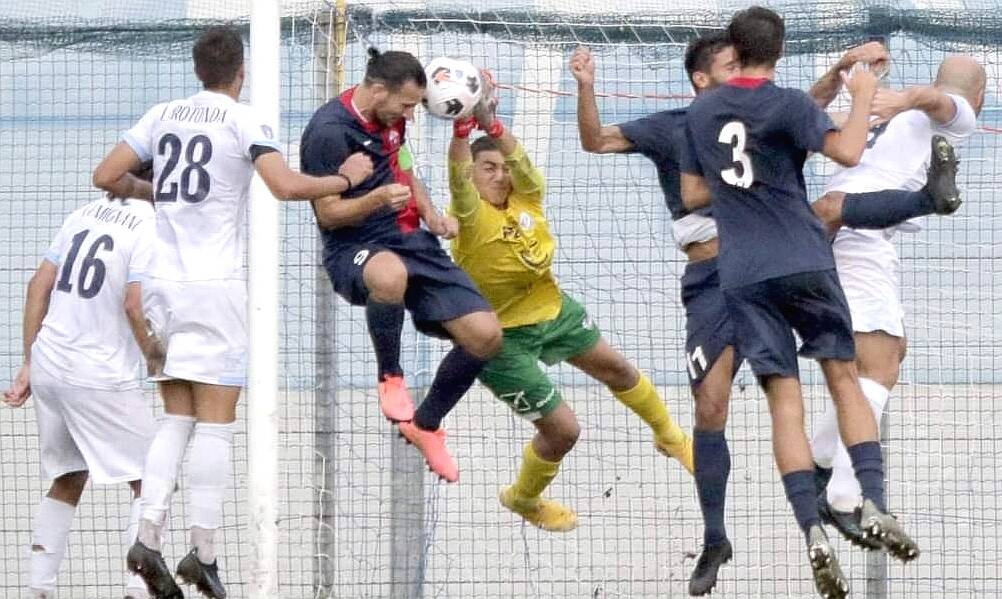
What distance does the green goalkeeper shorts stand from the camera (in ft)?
27.2

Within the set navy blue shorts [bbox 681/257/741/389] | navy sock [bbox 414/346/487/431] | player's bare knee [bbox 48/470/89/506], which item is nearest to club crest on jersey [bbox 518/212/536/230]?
navy sock [bbox 414/346/487/431]

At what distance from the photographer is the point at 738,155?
6684 millimetres

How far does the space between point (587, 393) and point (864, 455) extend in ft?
12.1

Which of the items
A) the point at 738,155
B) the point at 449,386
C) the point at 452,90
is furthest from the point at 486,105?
the point at 738,155

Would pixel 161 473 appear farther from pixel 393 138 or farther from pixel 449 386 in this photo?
pixel 393 138

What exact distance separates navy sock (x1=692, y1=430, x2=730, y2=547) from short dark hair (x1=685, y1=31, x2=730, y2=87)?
1.67m

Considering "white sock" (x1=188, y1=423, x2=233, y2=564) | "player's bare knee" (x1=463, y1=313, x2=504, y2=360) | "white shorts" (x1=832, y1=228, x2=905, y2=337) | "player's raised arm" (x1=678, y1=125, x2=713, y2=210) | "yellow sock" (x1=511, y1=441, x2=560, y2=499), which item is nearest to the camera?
"player's raised arm" (x1=678, y1=125, x2=713, y2=210)

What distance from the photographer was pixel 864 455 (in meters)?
6.65

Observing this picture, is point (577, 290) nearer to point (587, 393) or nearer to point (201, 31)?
point (587, 393)

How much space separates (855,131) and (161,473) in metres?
3.16

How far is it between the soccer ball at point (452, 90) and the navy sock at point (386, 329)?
89cm

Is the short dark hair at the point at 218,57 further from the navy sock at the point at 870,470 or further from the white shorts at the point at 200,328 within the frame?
the navy sock at the point at 870,470

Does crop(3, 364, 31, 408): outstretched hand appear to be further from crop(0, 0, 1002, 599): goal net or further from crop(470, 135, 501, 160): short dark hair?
crop(470, 135, 501, 160): short dark hair

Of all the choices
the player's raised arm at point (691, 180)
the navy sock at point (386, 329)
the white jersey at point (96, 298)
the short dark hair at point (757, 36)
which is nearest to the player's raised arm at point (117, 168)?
the white jersey at point (96, 298)
